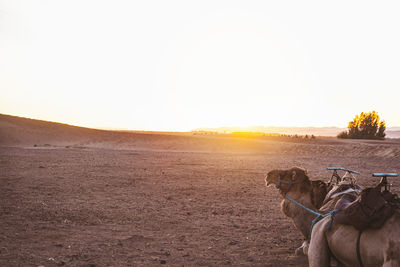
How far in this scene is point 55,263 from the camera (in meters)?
6.47

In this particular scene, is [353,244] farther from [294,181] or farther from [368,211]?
[294,181]

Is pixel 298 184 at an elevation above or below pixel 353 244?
above

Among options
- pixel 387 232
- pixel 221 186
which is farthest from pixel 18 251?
pixel 221 186

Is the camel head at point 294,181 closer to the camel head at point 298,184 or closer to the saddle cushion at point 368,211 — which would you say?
the camel head at point 298,184

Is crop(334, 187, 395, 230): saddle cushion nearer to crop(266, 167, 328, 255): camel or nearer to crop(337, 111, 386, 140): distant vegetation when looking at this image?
crop(266, 167, 328, 255): camel

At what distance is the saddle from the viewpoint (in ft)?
12.4

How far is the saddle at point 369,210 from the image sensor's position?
379 centimetres

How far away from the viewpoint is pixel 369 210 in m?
3.80

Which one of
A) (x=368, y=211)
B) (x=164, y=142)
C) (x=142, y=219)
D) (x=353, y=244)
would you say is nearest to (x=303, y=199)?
(x=353, y=244)

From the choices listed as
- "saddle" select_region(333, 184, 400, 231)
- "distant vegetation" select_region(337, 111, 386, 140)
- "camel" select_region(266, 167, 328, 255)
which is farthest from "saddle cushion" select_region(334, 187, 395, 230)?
"distant vegetation" select_region(337, 111, 386, 140)

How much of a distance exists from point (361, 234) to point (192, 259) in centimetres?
374

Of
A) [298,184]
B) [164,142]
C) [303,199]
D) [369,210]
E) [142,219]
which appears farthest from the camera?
[164,142]

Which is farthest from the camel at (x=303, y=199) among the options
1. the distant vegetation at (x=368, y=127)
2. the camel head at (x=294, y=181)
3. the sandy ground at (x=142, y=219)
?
the distant vegetation at (x=368, y=127)

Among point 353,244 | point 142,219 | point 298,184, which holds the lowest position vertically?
point 142,219
